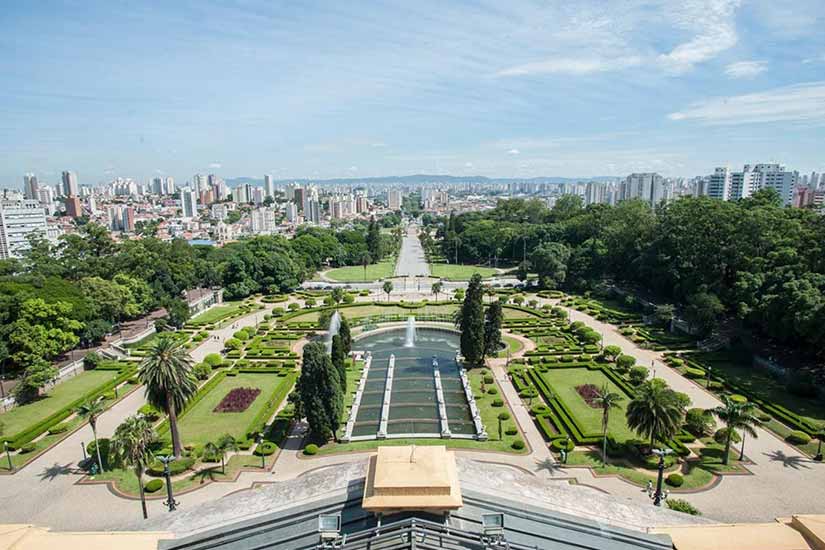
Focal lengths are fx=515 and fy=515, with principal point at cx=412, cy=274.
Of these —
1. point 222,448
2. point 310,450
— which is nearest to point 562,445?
point 310,450

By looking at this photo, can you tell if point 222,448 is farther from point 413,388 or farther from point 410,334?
point 410,334

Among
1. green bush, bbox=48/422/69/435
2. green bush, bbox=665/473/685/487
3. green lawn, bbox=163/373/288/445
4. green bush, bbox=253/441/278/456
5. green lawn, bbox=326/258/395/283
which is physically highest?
green bush, bbox=665/473/685/487

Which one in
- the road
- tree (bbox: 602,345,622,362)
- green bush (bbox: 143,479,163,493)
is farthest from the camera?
the road

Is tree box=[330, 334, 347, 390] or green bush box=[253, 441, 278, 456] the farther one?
tree box=[330, 334, 347, 390]

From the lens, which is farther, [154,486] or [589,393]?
[589,393]

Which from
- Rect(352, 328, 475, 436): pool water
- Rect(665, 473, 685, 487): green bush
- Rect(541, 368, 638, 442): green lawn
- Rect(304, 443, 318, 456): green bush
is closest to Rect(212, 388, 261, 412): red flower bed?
Rect(352, 328, 475, 436): pool water

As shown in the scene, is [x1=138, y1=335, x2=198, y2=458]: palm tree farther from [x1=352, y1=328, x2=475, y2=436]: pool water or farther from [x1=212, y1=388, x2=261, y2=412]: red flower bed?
[x1=352, y1=328, x2=475, y2=436]: pool water
